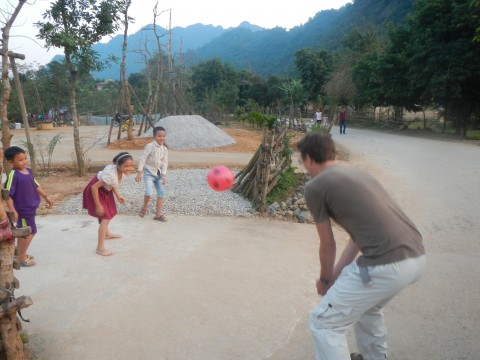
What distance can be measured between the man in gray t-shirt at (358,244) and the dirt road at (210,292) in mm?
889

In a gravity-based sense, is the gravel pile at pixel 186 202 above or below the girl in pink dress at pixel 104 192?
below

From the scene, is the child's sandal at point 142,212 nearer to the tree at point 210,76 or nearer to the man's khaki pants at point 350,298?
the man's khaki pants at point 350,298

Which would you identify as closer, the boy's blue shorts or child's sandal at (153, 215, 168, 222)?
the boy's blue shorts

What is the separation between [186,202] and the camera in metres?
6.91

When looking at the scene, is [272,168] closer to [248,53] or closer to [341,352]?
[341,352]

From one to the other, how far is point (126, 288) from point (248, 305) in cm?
123

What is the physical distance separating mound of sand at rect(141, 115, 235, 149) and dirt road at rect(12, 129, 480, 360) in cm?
1013

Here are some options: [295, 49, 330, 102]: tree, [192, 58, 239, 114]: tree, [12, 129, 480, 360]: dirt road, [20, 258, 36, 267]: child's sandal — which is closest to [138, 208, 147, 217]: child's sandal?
[12, 129, 480, 360]: dirt road

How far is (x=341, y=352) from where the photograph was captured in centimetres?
203

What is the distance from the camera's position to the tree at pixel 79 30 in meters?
8.50

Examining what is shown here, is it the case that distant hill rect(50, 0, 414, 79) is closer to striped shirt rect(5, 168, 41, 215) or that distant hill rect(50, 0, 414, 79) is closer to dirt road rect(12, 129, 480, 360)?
dirt road rect(12, 129, 480, 360)

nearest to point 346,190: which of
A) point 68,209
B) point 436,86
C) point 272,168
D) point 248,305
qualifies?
point 248,305

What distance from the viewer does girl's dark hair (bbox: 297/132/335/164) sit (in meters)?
2.15

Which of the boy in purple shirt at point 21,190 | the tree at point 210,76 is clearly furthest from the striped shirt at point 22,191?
the tree at point 210,76
